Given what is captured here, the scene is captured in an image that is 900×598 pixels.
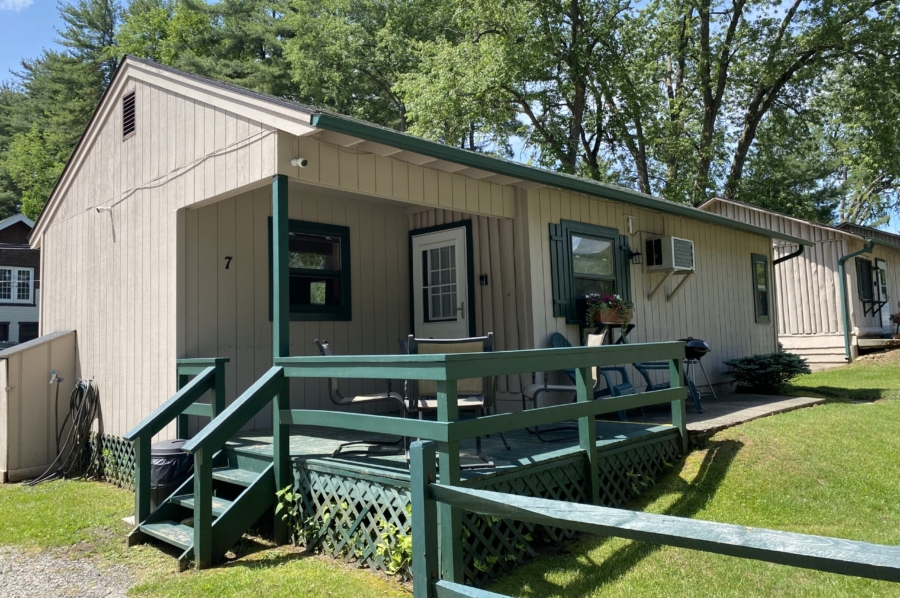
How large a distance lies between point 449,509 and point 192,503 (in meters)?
1.98

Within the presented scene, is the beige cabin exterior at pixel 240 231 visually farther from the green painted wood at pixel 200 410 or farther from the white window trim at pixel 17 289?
the white window trim at pixel 17 289

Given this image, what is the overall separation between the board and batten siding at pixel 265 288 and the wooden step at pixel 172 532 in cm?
166

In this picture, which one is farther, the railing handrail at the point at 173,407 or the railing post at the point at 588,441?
the railing handrail at the point at 173,407

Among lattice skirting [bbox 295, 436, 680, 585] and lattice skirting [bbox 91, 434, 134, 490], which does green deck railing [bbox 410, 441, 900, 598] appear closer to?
lattice skirting [bbox 295, 436, 680, 585]

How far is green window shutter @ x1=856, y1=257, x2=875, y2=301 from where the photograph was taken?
16141 mm

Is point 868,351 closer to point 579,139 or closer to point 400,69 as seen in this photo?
point 579,139

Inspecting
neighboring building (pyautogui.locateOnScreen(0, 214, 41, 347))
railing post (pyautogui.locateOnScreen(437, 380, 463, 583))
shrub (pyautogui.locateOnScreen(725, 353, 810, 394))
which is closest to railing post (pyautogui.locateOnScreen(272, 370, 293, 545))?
railing post (pyautogui.locateOnScreen(437, 380, 463, 583))

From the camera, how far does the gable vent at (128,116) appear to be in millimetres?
6707

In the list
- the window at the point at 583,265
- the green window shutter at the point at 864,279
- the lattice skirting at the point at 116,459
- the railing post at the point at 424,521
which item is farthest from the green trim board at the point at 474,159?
the green window shutter at the point at 864,279

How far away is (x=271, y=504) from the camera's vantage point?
4.30 metres

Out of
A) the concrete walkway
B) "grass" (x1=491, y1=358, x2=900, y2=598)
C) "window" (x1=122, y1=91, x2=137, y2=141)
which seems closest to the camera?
"grass" (x1=491, y1=358, x2=900, y2=598)

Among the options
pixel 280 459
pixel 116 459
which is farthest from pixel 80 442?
pixel 280 459

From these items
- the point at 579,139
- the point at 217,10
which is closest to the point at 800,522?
the point at 579,139

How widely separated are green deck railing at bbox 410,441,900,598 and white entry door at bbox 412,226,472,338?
170 inches
